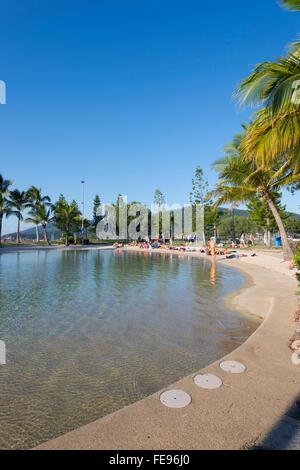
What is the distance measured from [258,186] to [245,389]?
55.8 ft

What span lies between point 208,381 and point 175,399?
0.57 metres

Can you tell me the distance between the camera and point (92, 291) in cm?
985

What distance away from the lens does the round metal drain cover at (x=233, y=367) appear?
10.6 ft

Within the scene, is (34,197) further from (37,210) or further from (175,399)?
(175,399)

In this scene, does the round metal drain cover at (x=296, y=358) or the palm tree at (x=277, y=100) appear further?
the palm tree at (x=277, y=100)

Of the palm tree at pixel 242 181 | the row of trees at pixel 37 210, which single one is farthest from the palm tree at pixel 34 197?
the palm tree at pixel 242 181

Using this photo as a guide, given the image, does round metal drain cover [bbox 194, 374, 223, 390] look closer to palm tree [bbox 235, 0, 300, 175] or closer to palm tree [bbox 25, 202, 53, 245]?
palm tree [bbox 235, 0, 300, 175]

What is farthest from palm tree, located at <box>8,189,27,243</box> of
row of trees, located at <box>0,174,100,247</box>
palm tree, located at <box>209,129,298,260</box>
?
palm tree, located at <box>209,129,298,260</box>

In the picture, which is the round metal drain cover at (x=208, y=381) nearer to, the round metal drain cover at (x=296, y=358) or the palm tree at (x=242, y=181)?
the round metal drain cover at (x=296, y=358)

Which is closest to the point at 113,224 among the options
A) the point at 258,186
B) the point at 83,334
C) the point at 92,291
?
the point at 258,186

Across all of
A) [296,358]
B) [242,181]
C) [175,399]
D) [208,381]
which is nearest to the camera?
[175,399]

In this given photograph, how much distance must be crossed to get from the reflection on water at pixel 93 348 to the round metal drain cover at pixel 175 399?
715 mm

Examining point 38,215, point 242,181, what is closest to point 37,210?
point 38,215

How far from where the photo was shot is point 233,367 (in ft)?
11.0
